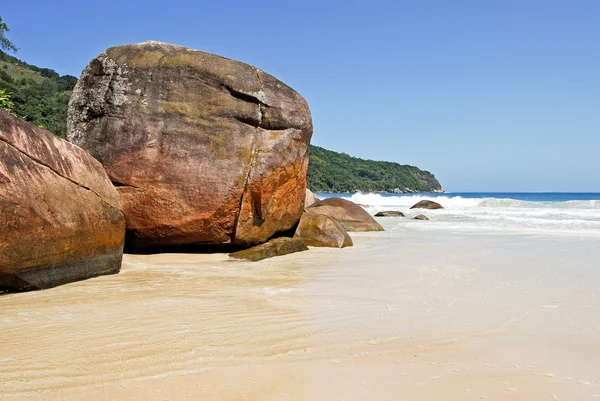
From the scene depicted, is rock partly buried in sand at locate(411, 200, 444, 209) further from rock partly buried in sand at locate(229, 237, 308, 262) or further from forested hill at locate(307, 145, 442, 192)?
forested hill at locate(307, 145, 442, 192)

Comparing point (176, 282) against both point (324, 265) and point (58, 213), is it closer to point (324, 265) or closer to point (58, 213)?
point (58, 213)

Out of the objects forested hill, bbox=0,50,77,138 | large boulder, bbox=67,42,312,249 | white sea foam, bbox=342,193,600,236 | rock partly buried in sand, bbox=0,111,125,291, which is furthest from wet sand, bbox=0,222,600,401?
forested hill, bbox=0,50,77,138

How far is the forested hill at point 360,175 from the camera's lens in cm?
9375

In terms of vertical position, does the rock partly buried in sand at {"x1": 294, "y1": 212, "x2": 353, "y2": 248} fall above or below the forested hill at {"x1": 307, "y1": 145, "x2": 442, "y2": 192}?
below

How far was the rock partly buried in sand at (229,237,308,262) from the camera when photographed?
710cm

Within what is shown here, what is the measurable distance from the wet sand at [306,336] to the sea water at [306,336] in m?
0.01

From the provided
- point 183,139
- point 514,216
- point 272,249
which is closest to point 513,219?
point 514,216

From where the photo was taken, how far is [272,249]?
7410mm

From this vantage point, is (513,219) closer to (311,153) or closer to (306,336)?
(306,336)

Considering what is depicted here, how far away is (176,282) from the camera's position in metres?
5.16

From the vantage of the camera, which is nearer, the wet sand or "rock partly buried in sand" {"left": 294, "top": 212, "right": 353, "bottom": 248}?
the wet sand

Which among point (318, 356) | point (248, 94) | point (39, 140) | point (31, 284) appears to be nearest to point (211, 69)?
point (248, 94)

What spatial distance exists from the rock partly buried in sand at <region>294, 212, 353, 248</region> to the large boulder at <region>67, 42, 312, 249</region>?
129 centimetres

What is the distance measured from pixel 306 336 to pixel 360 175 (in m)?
110
